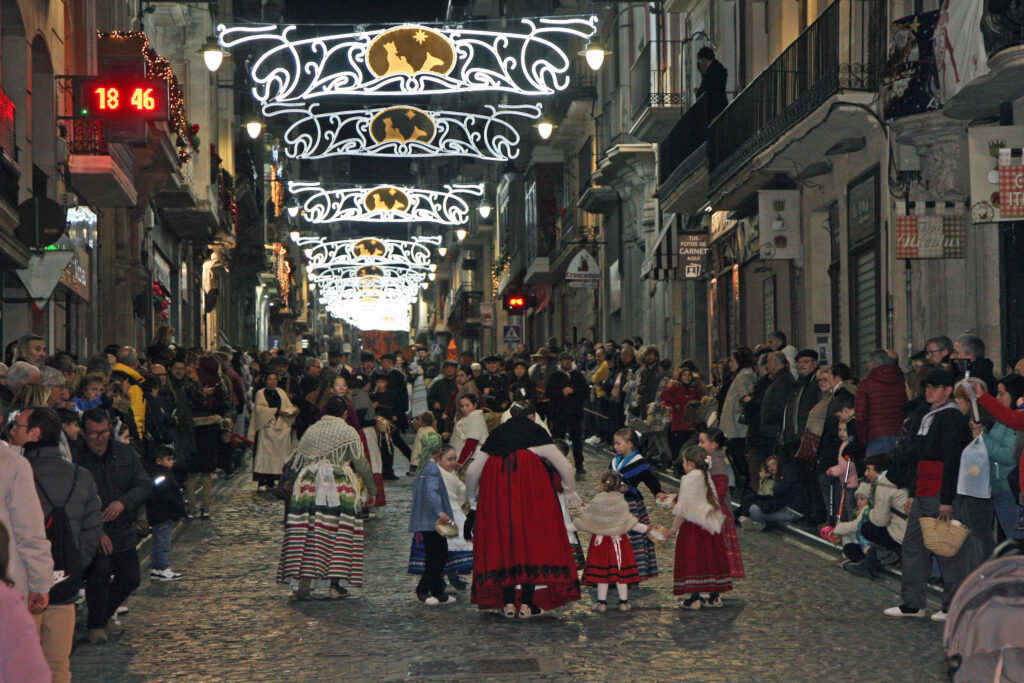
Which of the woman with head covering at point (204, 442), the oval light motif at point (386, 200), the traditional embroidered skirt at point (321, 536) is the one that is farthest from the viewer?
the oval light motif at point (386, 200)

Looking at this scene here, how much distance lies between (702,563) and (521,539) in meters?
1.34

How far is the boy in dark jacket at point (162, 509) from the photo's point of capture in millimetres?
12047

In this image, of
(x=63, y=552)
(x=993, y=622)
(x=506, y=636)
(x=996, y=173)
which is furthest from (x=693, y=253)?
(x=993, y=622)

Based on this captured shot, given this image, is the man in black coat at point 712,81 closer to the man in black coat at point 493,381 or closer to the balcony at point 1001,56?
the man in black coat at point 493,381

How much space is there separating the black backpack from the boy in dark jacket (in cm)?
307

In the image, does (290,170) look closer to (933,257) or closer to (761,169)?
(761,169)

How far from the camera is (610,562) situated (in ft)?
37.5

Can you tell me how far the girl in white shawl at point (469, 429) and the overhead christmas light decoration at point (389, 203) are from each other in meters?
22.3

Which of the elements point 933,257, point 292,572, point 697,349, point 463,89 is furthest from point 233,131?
point 292,572

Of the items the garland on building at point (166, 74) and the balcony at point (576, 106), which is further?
the balcony at point (576, 106)

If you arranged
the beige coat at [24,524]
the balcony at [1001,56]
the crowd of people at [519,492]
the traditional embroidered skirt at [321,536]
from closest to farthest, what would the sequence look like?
the beige coat at [24,524] → the crowd of people at [519,492] → the traditional embroidered skirt at [321,536] → the balcony at [1001,56]

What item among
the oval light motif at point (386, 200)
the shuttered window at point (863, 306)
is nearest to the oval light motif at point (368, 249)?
the oval light motif at point (386, 200)

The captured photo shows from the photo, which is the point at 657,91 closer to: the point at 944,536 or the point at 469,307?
the point at 944,536

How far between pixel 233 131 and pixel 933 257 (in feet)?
129
